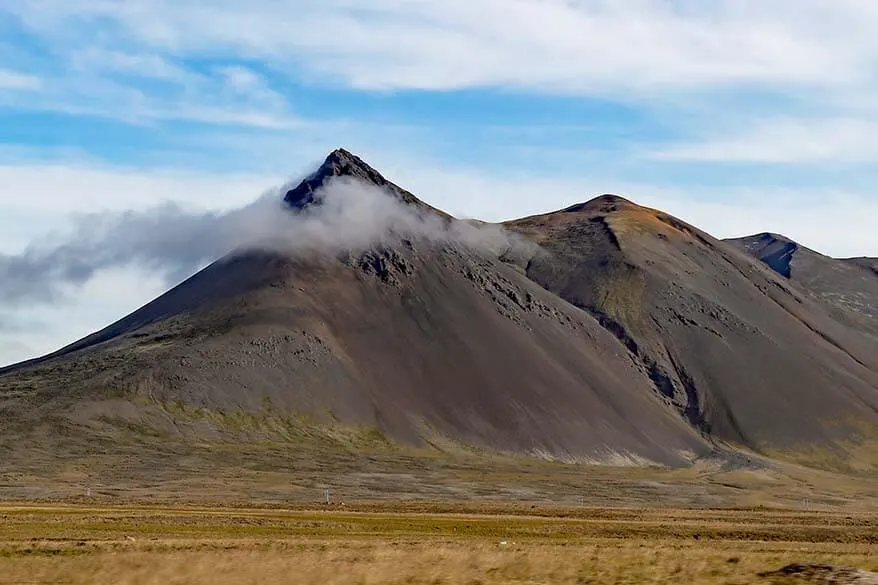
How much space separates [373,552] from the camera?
46.0 m

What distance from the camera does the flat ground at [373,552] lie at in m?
39.1

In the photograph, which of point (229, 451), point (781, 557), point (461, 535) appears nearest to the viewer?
point (781, 557)

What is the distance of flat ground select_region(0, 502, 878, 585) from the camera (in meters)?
39.1

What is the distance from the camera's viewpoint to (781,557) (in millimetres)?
45562

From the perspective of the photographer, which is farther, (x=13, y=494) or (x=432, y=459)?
(x=432, y=459)

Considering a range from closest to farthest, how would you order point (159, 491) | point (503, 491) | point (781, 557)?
1. point (781, 557)
2. point (159, 491)
3. point (503, 491)

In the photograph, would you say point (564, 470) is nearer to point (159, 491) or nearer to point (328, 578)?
point (159, 491)

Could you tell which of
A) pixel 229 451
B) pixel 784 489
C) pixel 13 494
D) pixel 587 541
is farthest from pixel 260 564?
pixel 784 489

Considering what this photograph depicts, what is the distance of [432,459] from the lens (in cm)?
19125

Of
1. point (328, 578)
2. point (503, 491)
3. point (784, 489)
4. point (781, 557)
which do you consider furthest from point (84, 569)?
point (784, 489)

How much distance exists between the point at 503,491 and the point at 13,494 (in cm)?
6063

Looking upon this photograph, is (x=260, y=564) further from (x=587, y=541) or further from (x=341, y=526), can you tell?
(x=341, y=526)

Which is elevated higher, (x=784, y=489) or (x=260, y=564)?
(x=260, y=564)

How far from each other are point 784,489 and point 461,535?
13647cm
